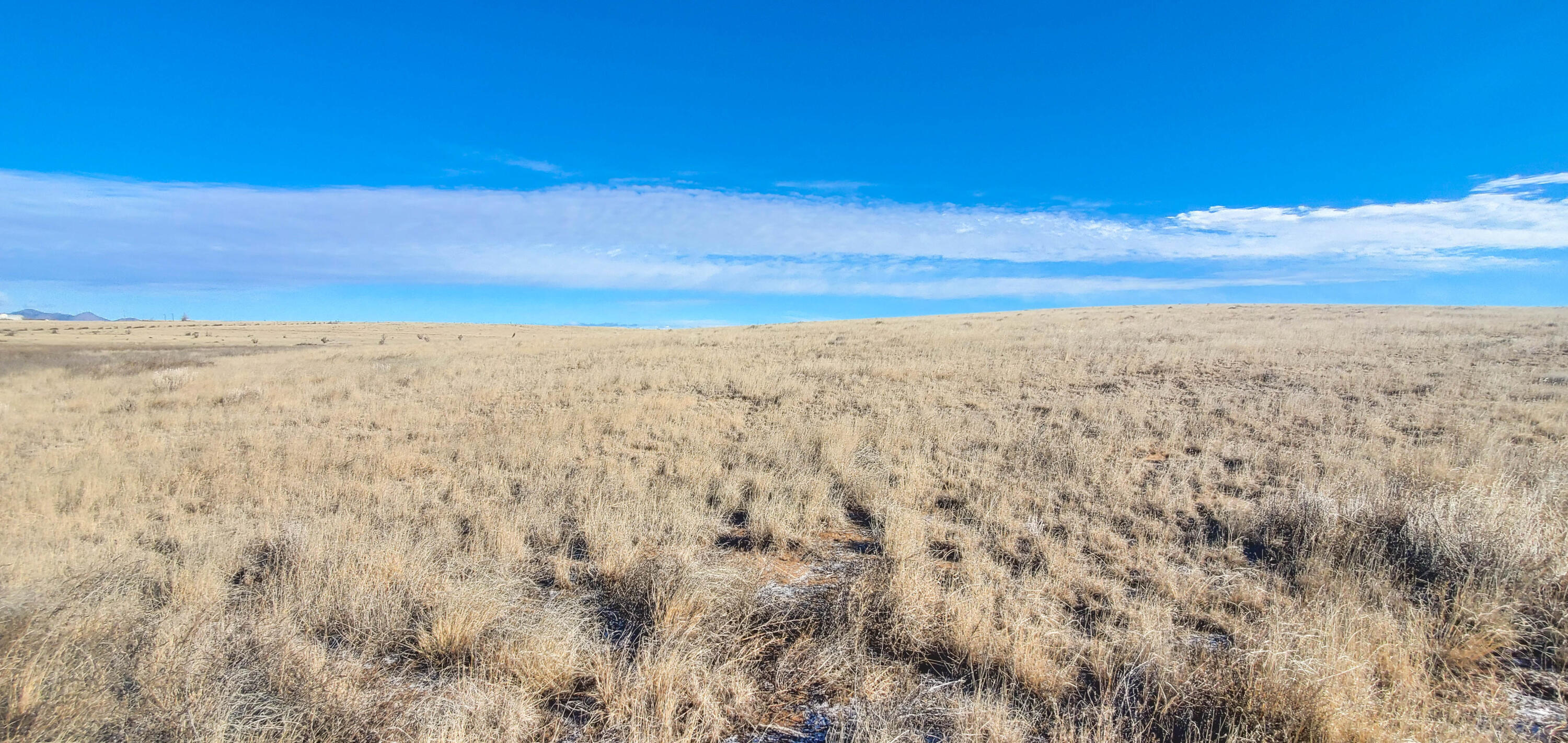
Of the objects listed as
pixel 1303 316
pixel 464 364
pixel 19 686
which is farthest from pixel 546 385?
pixel 1303 316

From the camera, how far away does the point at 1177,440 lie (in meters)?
8.32

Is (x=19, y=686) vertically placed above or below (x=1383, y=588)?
above

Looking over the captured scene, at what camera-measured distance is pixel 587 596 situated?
423 cm

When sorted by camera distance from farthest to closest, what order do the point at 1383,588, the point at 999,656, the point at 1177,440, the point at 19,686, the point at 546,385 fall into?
the point at 546,385
the point at 1177,440
the point at 1383,588
the point at 999,656
the point at 19,686

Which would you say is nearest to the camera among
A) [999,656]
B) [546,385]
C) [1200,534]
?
[999,656]

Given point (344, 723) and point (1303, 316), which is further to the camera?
point (1303, 316)

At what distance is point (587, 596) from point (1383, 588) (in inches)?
218

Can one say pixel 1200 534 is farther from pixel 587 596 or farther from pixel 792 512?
pixel 587 596

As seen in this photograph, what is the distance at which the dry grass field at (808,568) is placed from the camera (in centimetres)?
283

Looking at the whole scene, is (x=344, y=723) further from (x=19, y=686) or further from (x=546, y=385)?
(x=546, y=385)

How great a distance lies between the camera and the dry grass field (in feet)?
9.27

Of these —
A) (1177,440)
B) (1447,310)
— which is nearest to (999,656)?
(1177,440)

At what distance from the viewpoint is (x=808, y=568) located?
195 inches

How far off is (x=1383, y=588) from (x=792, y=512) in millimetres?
4402
